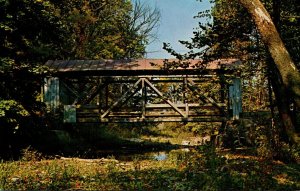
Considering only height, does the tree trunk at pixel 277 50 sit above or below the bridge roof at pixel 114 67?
below

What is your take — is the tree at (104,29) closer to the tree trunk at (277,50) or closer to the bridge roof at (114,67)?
the bridge roof at (114,67)

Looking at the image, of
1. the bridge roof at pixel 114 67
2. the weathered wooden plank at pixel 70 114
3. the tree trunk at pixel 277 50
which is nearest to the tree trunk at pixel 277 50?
the tree trunk at pixel 277 50

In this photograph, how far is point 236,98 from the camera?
18.5 metres

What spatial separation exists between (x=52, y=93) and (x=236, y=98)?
8349 mm

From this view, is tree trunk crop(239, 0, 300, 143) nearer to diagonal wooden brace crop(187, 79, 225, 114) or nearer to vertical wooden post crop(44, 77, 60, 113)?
diagonal wooden brace crop(187, 79, 225, 114)

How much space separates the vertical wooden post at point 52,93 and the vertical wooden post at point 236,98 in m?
7.91

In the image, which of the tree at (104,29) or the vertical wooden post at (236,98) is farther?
the tree at (104,29)

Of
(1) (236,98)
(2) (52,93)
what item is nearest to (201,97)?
(1) (236,98)

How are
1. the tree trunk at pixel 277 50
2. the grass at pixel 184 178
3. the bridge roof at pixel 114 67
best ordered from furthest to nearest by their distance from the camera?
the bridge roof at pixel 114 67, the tree trunk at pixel 277 50, the grass at pixel 184 178

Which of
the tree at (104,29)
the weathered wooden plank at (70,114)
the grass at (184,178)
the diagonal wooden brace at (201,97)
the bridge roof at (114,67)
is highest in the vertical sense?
the tree at (104,29)

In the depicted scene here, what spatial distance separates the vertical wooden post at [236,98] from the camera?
1844 cm

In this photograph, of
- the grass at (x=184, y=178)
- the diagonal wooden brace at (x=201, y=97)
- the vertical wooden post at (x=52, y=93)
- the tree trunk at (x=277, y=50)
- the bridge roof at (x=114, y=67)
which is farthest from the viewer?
the vertical wooden post at (x=52, y=93)

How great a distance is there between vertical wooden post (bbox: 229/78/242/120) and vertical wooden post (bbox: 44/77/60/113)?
312 inches

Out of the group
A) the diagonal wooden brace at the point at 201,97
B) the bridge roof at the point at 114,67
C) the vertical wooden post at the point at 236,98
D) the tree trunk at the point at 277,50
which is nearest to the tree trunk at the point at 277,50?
the tree trunk at the point at 277,50
